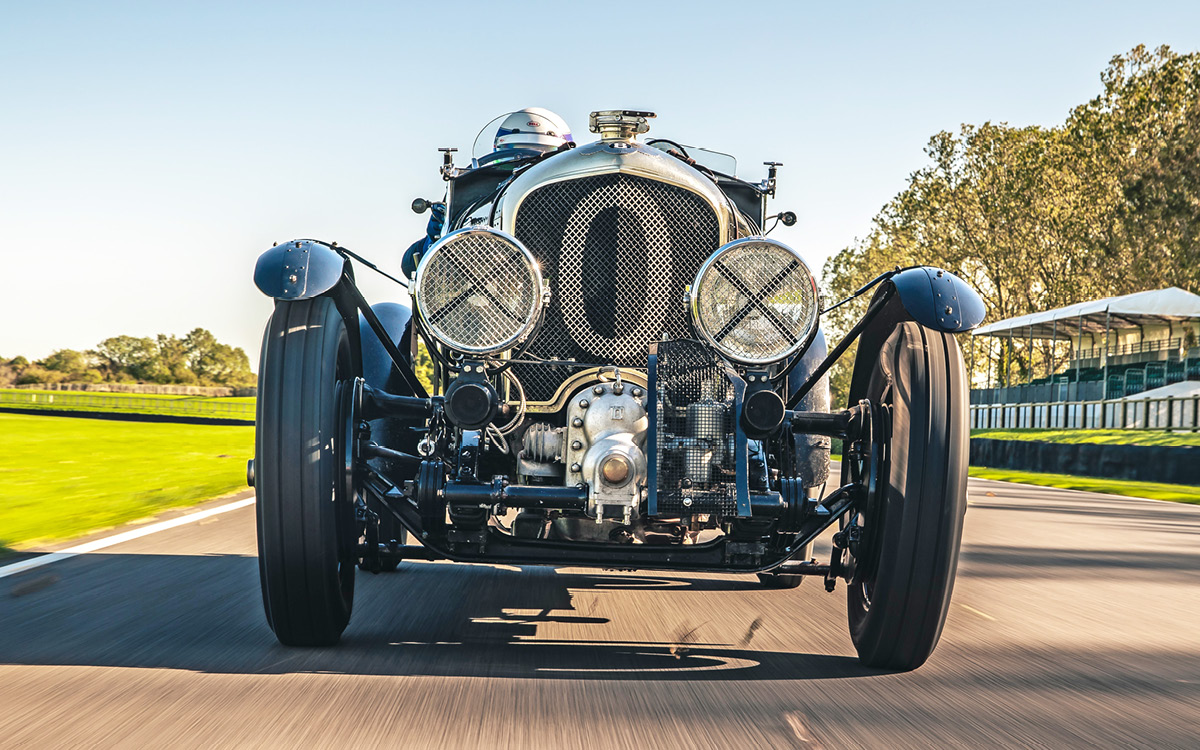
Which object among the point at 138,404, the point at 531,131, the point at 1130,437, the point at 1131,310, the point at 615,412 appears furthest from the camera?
the point at 138,404

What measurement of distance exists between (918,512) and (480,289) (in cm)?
186

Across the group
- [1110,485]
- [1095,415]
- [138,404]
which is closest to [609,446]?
[1110,485]

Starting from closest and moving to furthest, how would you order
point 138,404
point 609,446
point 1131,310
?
point 609,446
point 1131,310
point 138,404

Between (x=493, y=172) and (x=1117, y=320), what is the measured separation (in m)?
44.1

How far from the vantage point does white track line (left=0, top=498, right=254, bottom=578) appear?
6.89 m

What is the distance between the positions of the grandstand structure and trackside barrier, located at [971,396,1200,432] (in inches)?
14.9

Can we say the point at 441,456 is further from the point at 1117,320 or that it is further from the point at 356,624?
the point at 1117,320

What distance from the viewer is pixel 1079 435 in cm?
3241

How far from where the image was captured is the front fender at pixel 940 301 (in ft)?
15.1

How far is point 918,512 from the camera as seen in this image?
14.0 feet

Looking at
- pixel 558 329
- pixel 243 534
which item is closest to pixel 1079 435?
pixel 243 534

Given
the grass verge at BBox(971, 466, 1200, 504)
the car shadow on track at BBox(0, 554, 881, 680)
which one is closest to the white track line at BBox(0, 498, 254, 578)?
the car shadow on track at BBox(0, 554, 881, 680)

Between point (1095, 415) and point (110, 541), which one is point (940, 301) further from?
point (1095, 415)

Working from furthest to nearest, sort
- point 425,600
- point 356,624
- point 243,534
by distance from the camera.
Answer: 1. point 243,534
2. point 425,600
3. point 356,624
